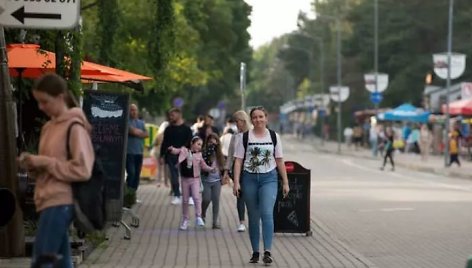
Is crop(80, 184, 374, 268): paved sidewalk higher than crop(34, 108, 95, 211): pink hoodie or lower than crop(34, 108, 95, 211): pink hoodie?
lower

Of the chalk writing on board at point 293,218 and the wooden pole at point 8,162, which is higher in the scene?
the wooden pole at point 8,162

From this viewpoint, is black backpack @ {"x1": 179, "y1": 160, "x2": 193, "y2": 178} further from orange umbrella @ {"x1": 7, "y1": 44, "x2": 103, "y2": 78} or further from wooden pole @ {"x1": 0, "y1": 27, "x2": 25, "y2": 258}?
wooden pole @ {"x1": 0, "y1": 27, "x2": 25, "y2": 258}

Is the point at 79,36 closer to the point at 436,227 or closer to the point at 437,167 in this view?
the point at 436,227

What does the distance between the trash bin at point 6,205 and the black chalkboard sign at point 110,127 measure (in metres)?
5.22

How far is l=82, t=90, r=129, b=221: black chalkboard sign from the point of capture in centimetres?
1342

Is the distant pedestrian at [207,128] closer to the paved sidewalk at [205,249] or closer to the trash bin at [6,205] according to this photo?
the paved sidewalk at [205,249]

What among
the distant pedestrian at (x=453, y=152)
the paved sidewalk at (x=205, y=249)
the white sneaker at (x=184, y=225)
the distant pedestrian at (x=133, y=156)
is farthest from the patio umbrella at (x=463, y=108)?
the white sneaker at (x=184, y=225)

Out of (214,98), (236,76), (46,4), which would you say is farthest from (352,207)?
(214,98)

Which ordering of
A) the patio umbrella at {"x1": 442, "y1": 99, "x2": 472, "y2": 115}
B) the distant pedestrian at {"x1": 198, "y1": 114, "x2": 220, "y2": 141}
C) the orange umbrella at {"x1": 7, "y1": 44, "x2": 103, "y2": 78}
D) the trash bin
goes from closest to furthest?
the trash bin → the orange umbrella at {"x1": 7, "y1": 44, "x2": 103, "y2": 78} → the distant pedestrian at {"x1": 198, "y1": 114, "x2": 220, "y2": 141} → the patio umbrella at {"x1": 442, "y1": 99, "x2": 472, "y2": 115}

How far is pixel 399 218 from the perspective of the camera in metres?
18.5

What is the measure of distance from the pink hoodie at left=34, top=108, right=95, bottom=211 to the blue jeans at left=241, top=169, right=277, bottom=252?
4.63 metres

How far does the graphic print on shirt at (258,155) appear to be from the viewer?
11422 millimetres

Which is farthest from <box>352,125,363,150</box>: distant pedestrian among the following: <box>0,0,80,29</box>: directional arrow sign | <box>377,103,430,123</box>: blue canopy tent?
<box>0,0,80,29</box>: directional arrow sign

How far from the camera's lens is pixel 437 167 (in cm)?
4116
